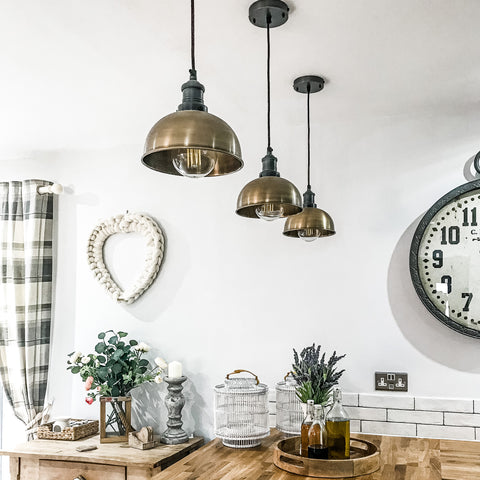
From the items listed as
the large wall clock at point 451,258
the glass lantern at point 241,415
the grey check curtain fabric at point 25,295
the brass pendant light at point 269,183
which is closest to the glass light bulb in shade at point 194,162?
the brass pendant light at point 269,183

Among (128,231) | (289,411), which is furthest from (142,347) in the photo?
(289,411)

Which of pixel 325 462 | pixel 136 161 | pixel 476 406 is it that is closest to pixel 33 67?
pixel 136 161

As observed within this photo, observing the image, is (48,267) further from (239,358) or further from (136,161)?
(239,358)

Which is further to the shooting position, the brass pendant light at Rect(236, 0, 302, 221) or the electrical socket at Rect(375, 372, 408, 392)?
the electrical socket at Rect(375, 372, 408, 392)

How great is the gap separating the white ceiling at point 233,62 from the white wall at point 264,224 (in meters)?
0.01

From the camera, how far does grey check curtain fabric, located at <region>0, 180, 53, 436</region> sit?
3356 millimetres

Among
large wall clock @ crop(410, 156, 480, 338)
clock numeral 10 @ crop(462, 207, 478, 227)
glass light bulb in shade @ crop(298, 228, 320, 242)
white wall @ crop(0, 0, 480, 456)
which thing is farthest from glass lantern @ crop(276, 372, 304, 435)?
clock numeral 10 @ crop(462, 207, 478, 227)

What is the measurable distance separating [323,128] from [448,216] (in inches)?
31.4

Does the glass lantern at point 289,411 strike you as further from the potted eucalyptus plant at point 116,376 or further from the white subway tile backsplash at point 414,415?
the potted eucalyptus plant at point 116,376

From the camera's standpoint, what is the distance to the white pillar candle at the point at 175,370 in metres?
2.95

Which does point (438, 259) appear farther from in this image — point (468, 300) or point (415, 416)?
point (415, 416)

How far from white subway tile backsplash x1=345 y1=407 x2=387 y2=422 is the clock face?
548mm

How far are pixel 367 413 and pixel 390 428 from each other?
0.13 metres

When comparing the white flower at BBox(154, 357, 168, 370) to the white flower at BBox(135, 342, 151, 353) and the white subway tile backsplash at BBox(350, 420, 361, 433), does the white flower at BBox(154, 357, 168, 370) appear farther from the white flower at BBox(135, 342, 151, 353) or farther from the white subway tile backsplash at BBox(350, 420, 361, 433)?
the white subway tile backsplash at BBox(350, 420, 361, 433)
